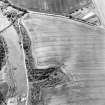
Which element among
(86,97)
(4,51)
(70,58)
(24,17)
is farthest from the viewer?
(4,51)

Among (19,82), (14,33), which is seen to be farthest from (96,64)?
(14,33)

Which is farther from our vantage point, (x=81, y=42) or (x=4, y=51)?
(x=4, y=51)

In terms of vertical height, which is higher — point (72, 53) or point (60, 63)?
point (72, 53)

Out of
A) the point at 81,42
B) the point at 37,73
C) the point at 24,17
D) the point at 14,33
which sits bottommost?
the point at 37,73

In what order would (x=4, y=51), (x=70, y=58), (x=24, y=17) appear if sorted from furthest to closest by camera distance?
(x=4, y=51), (x=24, y=17), (x=70, y=58)

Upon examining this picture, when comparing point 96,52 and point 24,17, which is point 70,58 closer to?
point 96,52

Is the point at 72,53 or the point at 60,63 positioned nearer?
the point at 60,63

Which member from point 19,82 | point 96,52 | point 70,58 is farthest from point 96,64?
point 19,82

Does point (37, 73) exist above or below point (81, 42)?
below

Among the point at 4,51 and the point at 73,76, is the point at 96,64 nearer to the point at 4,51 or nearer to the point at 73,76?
the point at 73,76
